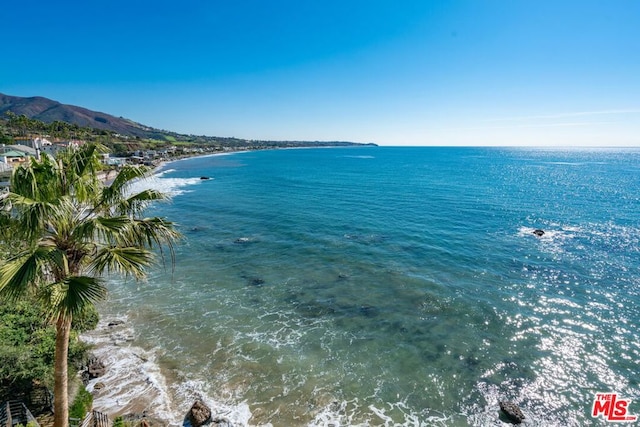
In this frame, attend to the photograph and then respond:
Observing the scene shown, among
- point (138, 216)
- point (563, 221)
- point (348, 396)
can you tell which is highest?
point (138, 216)

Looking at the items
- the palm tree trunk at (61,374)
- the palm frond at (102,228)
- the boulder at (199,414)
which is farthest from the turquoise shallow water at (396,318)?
the palm frond at (102,228)

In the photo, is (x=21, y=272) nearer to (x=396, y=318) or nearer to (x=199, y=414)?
(x=199, y=414)

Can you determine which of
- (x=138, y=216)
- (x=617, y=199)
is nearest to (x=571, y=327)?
(x=138, y=216)

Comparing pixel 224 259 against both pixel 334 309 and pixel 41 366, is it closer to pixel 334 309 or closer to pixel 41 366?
pixel 334 309

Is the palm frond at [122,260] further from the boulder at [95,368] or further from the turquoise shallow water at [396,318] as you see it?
the boulder at [95,368]

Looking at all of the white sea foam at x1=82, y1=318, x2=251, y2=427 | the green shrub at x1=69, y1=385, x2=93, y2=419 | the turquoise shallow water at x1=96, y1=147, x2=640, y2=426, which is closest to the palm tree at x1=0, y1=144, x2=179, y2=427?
the green shrub at x1=69, y1=385, x2=93, y2=419

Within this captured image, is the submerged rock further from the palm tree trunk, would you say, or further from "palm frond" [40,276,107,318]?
"palm frond" [40,276,107,318]

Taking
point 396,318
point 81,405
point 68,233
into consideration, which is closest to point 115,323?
point 81,405
